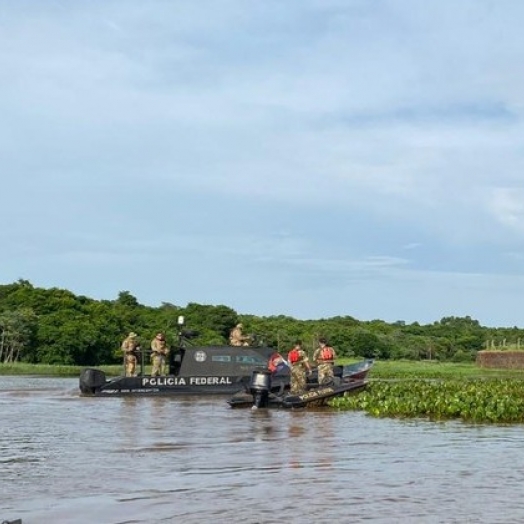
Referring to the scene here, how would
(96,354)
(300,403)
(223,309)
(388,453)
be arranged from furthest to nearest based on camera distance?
(223,309) → (96,354) → (300,403) → (388,453)

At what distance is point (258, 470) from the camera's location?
45.1 ft

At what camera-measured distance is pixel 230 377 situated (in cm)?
3103

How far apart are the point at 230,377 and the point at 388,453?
51.8 feet

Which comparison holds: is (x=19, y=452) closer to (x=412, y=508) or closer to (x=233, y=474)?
(x=233, y=474)

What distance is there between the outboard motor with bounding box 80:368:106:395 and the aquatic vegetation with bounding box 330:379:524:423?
27.1 ft

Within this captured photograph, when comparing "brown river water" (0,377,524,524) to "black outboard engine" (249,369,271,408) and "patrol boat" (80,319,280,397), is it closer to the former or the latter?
"black outboard engine" (249,369,271,408)

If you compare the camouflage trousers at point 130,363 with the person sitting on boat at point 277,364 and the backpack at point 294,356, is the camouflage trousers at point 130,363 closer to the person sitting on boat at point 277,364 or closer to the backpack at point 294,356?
the person sitting on boat at point 277,364

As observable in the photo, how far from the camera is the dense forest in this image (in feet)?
234

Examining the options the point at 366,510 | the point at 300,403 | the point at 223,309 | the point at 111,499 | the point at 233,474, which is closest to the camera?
the point at 366,510

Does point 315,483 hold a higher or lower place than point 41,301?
lower

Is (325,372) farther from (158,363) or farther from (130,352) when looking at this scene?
(130,352)

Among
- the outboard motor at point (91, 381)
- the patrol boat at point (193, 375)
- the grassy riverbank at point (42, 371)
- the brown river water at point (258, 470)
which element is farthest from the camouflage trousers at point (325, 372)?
the grassy riverbank at point (42, 371)

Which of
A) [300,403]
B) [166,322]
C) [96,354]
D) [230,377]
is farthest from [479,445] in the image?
[166,322]

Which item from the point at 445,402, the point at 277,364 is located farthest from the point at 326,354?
the point at 445,402
